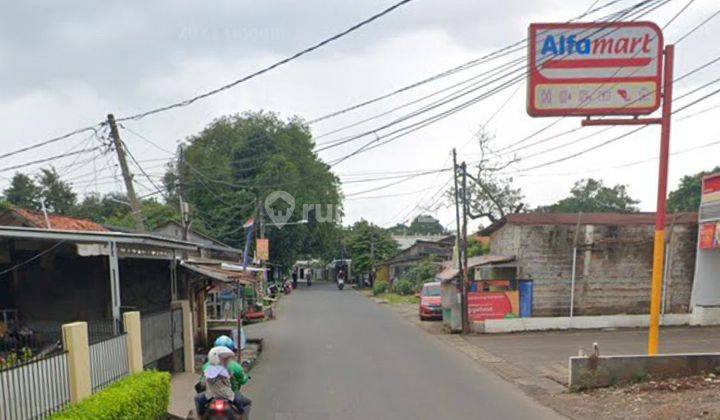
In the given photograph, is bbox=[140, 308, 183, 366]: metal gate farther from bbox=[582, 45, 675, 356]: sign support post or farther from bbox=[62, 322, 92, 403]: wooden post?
bbox=[582, 45, 675, 356]: sign support post

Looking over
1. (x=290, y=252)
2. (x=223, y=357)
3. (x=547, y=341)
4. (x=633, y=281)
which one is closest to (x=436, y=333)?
(x=547, y=341)

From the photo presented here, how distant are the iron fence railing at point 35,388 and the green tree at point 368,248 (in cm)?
5676

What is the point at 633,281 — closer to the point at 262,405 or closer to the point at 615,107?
the point at 615,107

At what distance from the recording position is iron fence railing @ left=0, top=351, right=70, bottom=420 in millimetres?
Result: 5766

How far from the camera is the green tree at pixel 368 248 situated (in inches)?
2534

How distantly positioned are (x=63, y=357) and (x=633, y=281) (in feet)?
65.1

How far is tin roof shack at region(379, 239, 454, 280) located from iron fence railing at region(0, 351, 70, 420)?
41291mm

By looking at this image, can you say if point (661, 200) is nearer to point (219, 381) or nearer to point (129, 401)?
point (219, 381)

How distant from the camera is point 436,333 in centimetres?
2278

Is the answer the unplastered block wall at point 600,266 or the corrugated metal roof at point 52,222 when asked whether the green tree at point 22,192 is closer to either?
the corrugated metal roof at point 52,222

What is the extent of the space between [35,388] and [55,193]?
56.4 m

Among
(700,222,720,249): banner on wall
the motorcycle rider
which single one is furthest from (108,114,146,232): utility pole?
(700,222,720,249): banner on wall

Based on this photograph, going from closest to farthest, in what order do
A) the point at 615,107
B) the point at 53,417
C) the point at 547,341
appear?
the point at 53,417
the point at 615,107
the point at 547,341

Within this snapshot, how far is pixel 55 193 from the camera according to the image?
56.7 m
